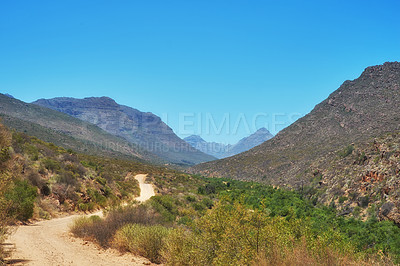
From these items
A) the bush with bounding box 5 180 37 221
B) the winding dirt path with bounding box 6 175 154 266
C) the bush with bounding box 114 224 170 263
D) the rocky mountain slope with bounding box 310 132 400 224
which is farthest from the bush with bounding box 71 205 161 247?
the rocky mountain slope with bounding box 310 132 400 224

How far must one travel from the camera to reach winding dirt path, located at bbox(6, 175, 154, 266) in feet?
29.3

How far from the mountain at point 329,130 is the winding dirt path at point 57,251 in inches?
1602

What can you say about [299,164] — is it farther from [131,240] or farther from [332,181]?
[131,240]

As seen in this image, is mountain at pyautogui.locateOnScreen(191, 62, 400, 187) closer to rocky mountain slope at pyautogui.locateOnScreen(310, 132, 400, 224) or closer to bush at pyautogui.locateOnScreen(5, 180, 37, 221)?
rocky mountain slope at pyautogui.locateOnScreen(310, 132, 400, 224)

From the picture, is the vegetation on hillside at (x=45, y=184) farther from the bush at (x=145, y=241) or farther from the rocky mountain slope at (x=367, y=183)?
the rocky mountain slope at (x=367, y=183)

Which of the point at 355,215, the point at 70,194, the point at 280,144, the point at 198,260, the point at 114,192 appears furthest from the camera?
the point at 280,144

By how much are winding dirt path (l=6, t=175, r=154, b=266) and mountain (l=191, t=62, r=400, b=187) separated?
134 feet

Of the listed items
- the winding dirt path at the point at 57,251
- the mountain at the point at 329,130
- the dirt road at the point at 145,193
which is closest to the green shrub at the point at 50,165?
the dirt road at the point at 145,193

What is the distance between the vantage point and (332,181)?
3550 cm

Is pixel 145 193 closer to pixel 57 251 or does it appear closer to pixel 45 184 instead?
pixel 45 184

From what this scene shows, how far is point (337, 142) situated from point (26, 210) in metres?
61.5

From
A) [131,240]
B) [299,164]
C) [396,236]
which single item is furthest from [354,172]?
[131,240]

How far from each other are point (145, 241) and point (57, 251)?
320 cm

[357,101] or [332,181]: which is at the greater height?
[357,101]
